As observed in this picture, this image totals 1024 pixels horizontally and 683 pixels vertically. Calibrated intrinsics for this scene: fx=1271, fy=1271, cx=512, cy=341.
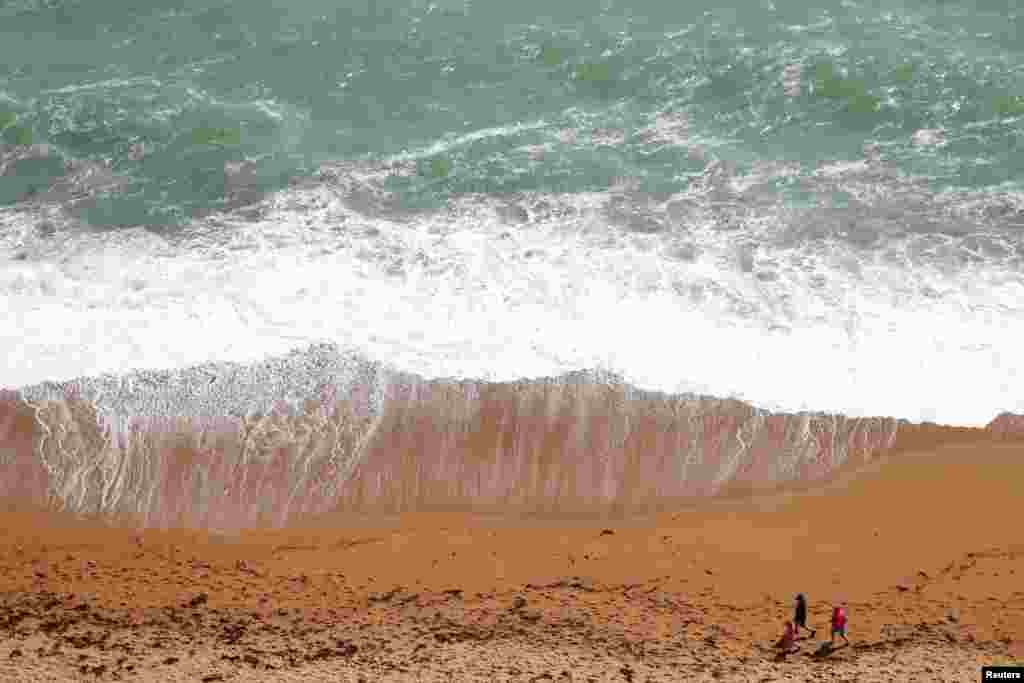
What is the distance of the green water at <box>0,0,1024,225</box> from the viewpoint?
46.7m

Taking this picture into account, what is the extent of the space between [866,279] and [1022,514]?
418 inches

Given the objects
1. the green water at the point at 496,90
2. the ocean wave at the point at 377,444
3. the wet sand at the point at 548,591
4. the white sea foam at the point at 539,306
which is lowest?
the wet sand at the point at 548,591

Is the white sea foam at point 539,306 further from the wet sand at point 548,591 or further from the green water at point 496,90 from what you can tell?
the wet sand at point 548,591

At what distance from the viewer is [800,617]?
28.5 metres

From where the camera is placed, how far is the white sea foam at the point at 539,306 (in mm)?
36688

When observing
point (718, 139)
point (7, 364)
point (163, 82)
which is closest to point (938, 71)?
point (718, 139)

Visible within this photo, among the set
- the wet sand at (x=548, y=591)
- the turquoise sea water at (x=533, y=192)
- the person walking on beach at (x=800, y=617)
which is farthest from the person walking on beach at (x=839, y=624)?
the turquoise sea water at (x=533, y=192)

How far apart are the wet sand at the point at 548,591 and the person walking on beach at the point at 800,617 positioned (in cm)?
31

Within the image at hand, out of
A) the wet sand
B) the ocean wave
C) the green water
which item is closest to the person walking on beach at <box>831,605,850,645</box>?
the wet sand

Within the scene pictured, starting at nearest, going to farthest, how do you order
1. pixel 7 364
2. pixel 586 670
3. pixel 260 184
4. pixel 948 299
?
pixel 586 670 → pixel 7 364 → pixel 948 299 → pixel 260 184

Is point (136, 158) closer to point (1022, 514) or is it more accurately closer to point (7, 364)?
point (7, 364)

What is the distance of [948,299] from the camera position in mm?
39750

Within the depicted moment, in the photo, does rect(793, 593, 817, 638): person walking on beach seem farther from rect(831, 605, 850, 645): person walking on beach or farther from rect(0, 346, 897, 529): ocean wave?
rect(0, 346, 897, 529): ocean wave

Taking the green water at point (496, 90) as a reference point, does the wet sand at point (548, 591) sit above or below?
below
